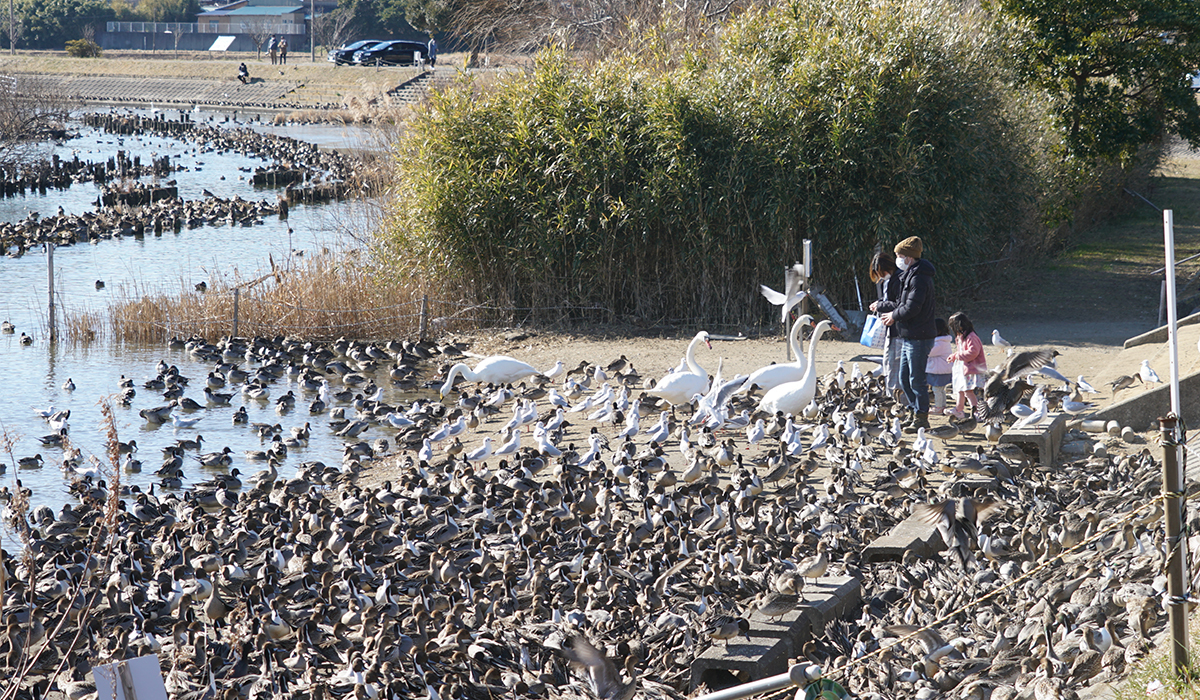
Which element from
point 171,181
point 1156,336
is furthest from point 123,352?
point 171,181

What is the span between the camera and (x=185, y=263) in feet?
76.8

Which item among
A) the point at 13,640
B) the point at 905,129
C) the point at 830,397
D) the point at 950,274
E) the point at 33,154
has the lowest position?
the point at 13,640

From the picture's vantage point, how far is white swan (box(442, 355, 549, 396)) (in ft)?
42.4

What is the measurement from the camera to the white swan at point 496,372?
1292 cm

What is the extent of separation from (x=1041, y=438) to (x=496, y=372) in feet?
20.3

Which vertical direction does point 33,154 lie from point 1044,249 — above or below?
above

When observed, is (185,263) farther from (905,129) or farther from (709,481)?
(709,481)

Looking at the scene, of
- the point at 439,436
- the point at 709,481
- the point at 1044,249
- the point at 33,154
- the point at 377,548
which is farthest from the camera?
the point at 33,154

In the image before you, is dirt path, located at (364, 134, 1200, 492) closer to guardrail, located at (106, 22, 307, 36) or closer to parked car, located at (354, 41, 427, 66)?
parked car, located at (354, 41, 427, 66)

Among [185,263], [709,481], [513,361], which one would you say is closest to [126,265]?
[185,263]

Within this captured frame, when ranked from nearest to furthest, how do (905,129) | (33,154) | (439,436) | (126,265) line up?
(439,436) < (905,129) < (126,265) < (33,154)

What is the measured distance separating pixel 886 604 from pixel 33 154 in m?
42.7

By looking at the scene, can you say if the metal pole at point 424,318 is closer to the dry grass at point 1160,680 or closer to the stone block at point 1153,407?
the stone block at point 1153,407

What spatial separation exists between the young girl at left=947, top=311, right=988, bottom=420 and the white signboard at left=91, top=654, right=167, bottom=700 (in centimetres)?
809
